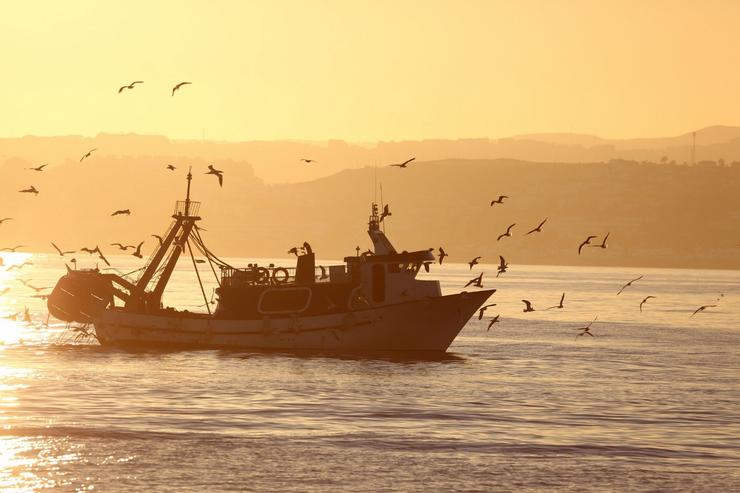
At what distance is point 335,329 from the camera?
227 ft

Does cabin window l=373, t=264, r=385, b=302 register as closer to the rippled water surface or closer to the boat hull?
the boat hull

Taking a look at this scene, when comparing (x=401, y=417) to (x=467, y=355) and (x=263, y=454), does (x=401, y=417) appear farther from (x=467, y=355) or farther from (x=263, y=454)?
(x=467, y=355)

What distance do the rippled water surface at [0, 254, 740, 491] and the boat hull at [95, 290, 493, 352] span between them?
1.22 m

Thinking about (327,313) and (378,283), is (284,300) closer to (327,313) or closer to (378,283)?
(327,313)

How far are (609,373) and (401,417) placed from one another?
24382mm

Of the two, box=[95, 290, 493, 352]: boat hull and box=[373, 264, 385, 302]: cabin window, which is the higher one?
box=[373, 264, 385, 302]: cabin window

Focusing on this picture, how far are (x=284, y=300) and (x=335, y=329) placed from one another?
361cm

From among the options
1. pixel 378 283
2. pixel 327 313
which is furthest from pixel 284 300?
pixel 378 283

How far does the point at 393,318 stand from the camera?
6862cm

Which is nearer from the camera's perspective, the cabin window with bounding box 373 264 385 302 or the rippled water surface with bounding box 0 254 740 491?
the rippled water surface with bounding box 0 254 740 491

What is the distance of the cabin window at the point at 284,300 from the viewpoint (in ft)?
228

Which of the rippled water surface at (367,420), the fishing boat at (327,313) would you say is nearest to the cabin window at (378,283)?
the fishing boat at (327,313)

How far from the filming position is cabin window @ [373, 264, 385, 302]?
68.5 m

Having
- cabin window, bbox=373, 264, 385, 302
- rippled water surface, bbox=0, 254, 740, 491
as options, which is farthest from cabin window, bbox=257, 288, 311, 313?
cabin window, bbox=373, 264, 385, 302
